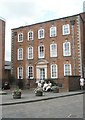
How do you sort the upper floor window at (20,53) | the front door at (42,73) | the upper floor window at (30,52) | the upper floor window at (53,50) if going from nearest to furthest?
the upper floor window at (53,50), the front door at (42,73), the upper floor window at (30,52), the upper floor window at (20,53)

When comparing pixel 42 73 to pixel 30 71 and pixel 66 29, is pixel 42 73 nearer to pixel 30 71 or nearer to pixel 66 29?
pixel 30 71

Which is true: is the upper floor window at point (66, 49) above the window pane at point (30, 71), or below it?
above

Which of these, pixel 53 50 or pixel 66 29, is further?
pixel 53 50

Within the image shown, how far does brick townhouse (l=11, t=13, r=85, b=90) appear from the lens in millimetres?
34094

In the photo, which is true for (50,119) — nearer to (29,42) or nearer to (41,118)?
(41,118)

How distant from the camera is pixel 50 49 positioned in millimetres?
36312

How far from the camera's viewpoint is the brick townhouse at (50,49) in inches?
1342

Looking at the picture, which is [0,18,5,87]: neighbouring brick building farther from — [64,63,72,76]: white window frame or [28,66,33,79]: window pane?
[64,63,72,76]: white window frame

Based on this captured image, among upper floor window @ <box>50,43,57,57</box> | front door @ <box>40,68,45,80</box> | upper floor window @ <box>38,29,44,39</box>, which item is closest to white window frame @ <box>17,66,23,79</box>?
front door @ <box>40,68,45,80</box>

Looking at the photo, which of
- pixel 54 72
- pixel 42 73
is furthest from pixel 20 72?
pixel 54 72

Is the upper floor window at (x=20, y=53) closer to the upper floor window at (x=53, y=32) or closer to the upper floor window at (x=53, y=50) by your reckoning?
the upper floor window at (x=53, y=50)

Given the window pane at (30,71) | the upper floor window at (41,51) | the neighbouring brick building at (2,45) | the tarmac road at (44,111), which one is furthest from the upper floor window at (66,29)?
the tarmac road at (44,111)

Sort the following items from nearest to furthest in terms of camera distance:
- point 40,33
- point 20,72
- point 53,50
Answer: point 53,50
point 40,33
point 20,72

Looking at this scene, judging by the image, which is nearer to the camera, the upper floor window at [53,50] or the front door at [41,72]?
the upper floor window at [53,50]
